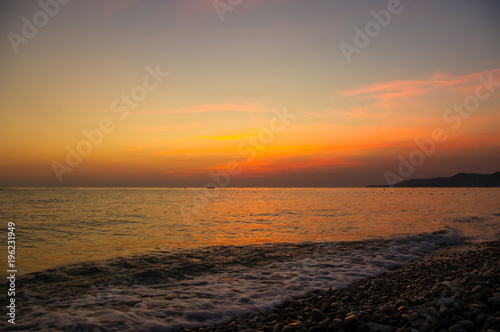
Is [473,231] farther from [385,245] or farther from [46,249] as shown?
[46,249]

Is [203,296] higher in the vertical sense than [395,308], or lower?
lower

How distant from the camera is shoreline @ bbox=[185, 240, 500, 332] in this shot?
17.4 ft

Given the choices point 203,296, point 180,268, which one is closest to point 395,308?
point 203,296

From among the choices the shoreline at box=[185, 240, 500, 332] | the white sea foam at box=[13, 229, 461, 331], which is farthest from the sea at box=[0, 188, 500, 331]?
the shoreline at box=[185, 240, 500, 332]

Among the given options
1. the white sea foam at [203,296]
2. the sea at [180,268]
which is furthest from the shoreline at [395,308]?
the sea at [180,268]

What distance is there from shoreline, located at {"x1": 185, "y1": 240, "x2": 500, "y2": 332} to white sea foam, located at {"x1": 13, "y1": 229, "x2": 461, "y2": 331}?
765 mm

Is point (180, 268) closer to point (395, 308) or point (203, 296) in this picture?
point (203, 296)

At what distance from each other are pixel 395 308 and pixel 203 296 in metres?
5.98

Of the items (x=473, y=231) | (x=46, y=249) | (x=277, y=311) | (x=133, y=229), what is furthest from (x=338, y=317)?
(x=473, y=231)

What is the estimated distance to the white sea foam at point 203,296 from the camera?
771 cm

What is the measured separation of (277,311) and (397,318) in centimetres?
330

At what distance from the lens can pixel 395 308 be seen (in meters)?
6.41

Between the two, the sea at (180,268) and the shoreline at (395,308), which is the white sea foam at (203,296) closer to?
the sea at (180,268)

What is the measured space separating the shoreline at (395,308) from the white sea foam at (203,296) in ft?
2.51
